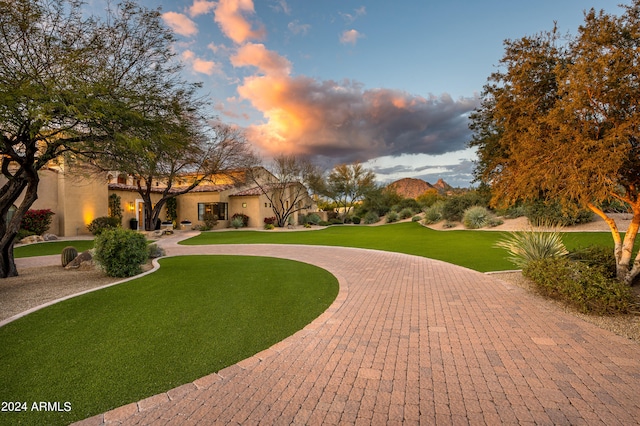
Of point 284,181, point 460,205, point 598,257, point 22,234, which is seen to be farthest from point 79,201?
point 460,205

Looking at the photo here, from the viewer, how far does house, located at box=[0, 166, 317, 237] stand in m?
Result: 18.2

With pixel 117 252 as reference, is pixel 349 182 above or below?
above

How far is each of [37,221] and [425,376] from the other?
74.1 feet

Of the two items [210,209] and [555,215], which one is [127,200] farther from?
[555,215]

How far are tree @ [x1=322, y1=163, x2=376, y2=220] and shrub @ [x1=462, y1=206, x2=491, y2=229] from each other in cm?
2033

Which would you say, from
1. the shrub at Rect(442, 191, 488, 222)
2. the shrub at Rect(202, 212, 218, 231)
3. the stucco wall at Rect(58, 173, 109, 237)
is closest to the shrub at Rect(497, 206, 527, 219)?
the shrub at Rect(442, 191, 488, 222)

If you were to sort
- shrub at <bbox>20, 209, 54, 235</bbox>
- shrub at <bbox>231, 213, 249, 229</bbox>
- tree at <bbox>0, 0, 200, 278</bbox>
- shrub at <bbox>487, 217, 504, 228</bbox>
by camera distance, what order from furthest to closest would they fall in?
1. shrub at <bbox>231, 213, 249, 229</bbox>
2. shrub at <bbox>487, 217, 504, 228</bbox>
3. shrub at <bbox>20, 209, 54, 235</bbox>
4. tree at <bbox>0, 0, 200, 278</bbox>

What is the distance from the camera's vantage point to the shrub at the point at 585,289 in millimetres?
4562

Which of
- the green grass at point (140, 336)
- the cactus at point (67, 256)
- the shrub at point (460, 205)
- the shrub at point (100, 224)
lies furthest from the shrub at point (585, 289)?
the shrub at point (100, 224)

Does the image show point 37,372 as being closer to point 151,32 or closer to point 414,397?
point 414,397

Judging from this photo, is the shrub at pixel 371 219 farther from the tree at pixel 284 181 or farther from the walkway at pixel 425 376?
the walkway at pixel 425 376

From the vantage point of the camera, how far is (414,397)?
2637 millimetres

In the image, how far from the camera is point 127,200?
22.8m

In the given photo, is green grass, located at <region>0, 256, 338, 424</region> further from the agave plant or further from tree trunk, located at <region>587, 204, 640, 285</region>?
tree trunk, located at <region>587, 204, 640, 285</region>
